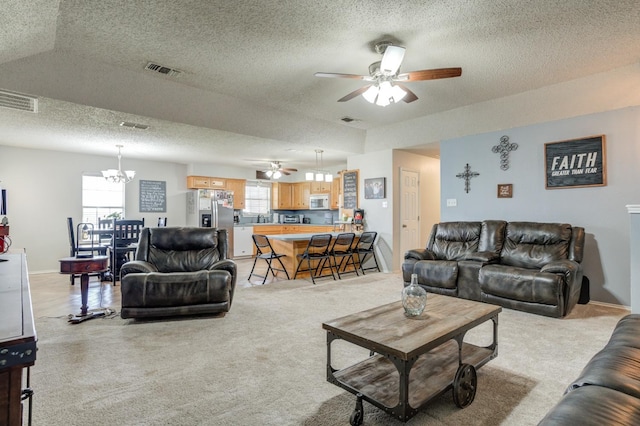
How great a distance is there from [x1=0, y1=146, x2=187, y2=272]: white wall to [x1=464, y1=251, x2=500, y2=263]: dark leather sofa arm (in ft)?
24.3

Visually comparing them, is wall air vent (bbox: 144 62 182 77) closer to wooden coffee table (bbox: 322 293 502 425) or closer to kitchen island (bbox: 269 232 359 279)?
kitchen island (bbox: 269 232 359 279)

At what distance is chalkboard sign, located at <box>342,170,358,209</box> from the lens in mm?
7047

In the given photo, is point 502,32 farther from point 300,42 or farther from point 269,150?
point 269,150

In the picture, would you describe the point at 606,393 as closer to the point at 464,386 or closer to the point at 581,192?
the point at 464,386

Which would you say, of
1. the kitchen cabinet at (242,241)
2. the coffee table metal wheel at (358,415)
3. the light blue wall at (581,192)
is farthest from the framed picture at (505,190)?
the kitchen cabinet at (242,241)

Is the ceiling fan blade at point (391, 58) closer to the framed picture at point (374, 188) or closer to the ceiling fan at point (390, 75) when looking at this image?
the ceiling fan at point (390, 75)

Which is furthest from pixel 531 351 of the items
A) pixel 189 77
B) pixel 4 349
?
pixel 189 77

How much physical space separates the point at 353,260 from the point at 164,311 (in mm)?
3598

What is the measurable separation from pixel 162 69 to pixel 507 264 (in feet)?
16.2

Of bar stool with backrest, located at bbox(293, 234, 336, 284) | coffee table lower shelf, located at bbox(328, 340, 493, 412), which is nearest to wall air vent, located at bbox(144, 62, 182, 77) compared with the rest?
bar stool with backrest, located at bbox(293, 234, 336, 284)

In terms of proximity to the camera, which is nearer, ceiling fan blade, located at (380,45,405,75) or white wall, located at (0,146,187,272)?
ceiling fan blade, located at (380,45,405,75)

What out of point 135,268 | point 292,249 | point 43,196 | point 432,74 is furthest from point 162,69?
point 43,196

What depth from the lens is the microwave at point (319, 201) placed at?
9000mm

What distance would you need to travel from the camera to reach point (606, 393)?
110 cm
